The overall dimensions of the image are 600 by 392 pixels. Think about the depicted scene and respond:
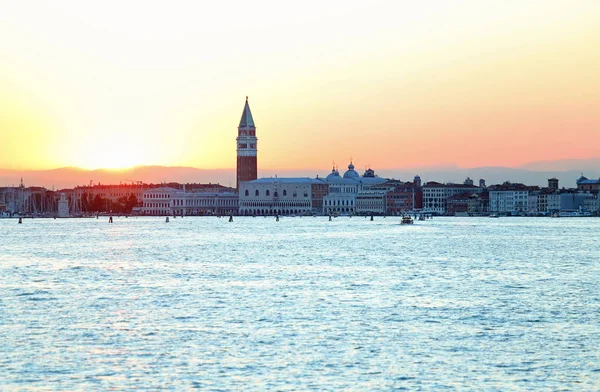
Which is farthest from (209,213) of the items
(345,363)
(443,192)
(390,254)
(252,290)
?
(345,363)

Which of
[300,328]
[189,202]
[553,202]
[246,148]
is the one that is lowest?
[300,328]

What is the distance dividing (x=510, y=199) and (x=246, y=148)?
4348 centimetres

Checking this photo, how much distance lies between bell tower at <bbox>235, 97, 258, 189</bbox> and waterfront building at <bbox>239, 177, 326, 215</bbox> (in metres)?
2.88

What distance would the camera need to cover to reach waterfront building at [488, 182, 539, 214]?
178 m

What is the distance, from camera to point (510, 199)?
A: 17862 cm

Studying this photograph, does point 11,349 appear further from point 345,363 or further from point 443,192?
point 443,192

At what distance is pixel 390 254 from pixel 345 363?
98.9 ft

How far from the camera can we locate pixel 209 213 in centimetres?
18800

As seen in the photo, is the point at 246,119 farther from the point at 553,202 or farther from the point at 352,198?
the point at 553,202

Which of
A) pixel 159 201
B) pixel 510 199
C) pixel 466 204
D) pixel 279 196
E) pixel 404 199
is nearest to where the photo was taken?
pixel 466 204

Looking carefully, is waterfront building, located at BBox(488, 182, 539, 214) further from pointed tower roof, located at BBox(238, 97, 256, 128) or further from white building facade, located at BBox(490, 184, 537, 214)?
pointed tower roof, located at BBox(238, 97, 256, 128)

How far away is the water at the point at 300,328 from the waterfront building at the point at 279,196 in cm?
14141

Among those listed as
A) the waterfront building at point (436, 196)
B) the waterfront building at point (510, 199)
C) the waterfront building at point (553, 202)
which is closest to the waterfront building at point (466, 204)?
the waterfront building at point (436, 196)

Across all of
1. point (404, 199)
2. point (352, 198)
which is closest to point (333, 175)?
point (352, 198)
